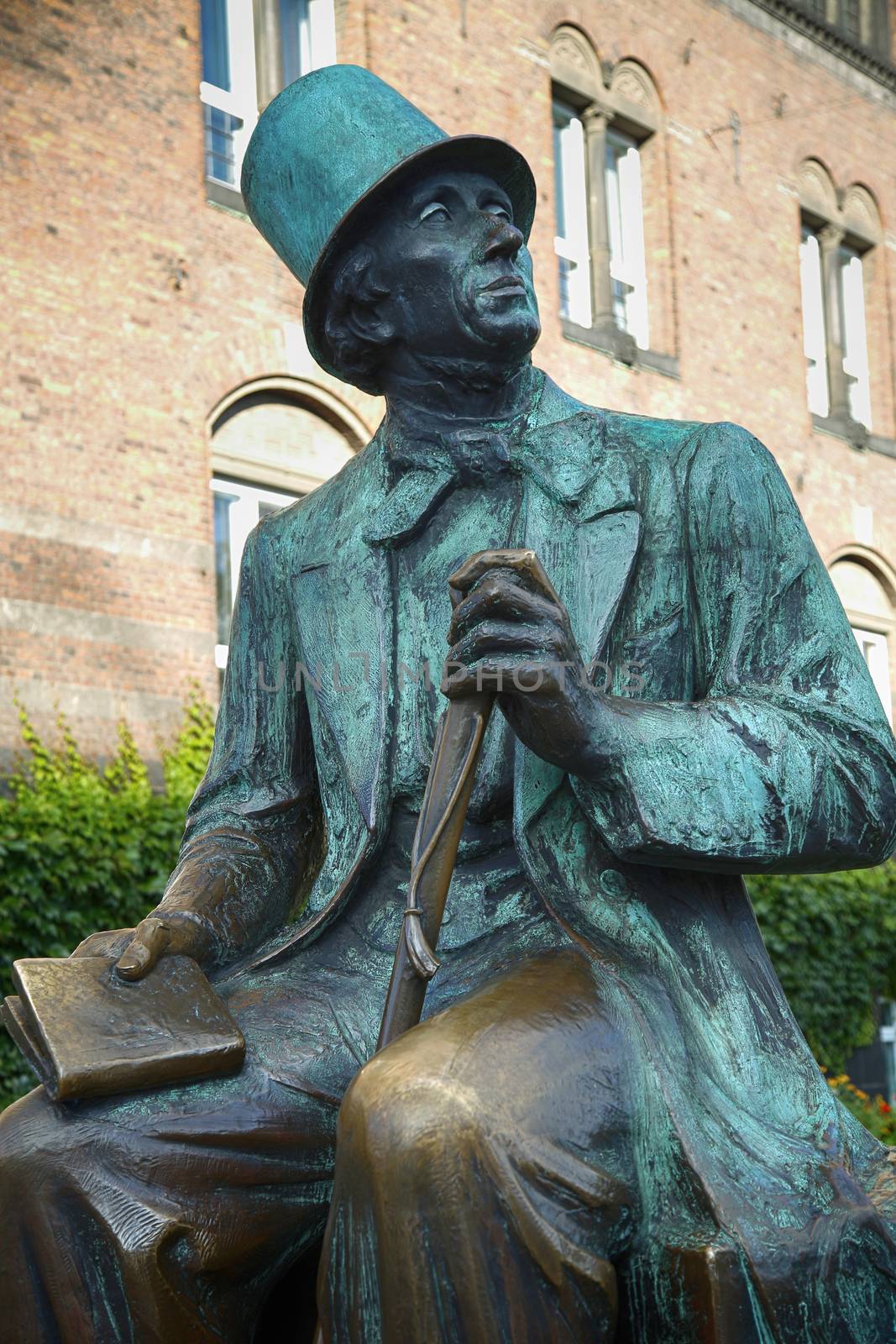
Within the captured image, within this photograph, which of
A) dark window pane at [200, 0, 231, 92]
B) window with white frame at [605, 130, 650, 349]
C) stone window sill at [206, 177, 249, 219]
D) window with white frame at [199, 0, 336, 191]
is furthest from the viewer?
window with white frame at [605, 130, 650, 349]

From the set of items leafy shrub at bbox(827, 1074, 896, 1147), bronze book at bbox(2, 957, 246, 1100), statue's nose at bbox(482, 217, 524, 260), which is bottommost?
leafy shrub at bbox(827, 1074, 896, 1147)

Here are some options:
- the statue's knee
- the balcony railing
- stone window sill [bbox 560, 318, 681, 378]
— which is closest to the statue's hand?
the statue's knee

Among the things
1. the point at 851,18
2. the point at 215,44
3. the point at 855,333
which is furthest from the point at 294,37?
the point at 851,18

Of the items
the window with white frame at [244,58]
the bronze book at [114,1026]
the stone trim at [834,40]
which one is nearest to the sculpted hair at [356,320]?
the bronze book at [114,1026]

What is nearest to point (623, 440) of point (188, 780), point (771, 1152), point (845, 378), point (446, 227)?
point (446, 227)

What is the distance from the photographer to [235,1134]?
89.0 inches

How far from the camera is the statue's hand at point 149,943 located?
94.7 inches

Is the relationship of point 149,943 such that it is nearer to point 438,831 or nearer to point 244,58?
point 438,831

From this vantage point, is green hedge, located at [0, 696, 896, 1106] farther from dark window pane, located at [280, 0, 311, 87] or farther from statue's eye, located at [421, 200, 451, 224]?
statue's eye, located at [421, 200, 451, 224]

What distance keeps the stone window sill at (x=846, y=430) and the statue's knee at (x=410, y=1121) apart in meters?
17.9

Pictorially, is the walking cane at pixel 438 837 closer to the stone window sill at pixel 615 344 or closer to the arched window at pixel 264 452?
the arched window at pixel 264 452

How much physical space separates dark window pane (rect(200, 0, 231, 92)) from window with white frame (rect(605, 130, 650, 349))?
4660 mm

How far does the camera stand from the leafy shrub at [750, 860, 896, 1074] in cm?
1384

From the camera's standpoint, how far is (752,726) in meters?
2.33
